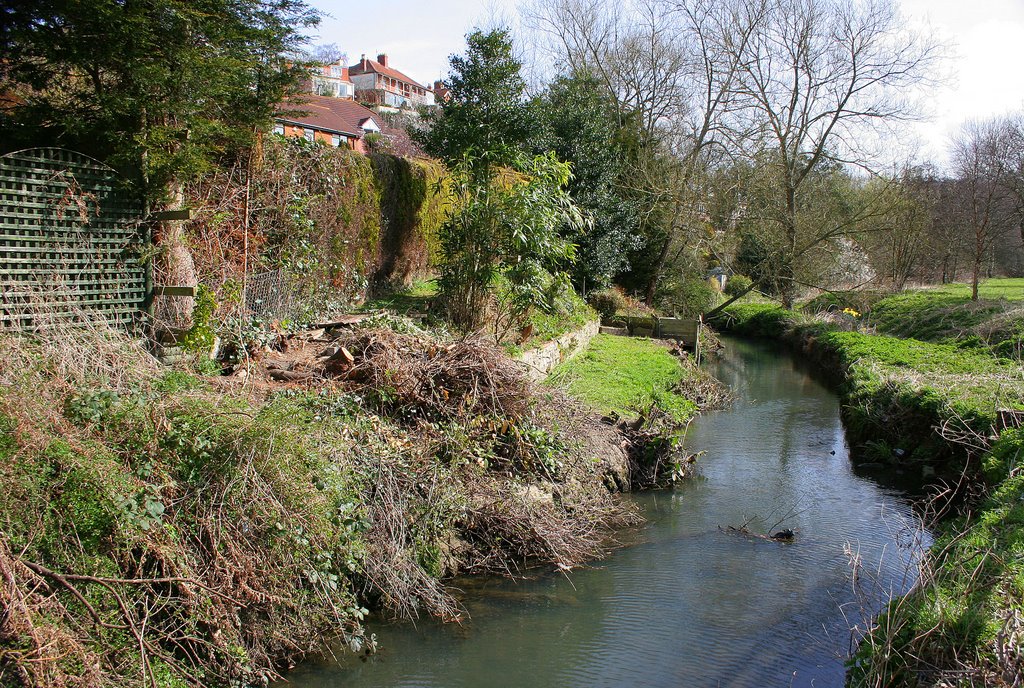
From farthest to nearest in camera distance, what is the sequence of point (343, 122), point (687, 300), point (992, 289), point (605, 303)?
point (343, 122)
point (992, 289)
point (687, 300)
point (605, 303)

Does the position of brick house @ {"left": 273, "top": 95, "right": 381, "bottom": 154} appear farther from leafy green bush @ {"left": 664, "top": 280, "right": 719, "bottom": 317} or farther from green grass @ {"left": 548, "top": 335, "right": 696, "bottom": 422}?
green grass @ {"left": 548, "top": 335, "right": 696, "bottom": 422}

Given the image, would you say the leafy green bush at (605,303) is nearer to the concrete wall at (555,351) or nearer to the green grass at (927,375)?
the concrete wall at (555,351)

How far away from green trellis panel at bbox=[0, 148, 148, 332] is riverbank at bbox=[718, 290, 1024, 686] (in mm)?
7257

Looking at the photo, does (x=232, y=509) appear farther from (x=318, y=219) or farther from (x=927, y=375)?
(x=927, y=375)

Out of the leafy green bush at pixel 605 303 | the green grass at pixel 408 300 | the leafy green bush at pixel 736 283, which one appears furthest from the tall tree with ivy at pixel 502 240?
the leafy green bush at pixel 736 283

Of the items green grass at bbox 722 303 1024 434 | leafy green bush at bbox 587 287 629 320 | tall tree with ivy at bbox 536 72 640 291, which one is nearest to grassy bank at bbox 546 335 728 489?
leafy green bush at bbox 587 287 629 320

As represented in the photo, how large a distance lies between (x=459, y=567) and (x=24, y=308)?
4.71 meters

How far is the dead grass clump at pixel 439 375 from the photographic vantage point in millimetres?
8000

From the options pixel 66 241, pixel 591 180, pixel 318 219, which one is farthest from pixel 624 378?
pixel 66 241

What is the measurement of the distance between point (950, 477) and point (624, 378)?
→ 541cm

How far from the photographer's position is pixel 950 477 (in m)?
10.5

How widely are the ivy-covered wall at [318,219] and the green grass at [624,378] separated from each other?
3.76m

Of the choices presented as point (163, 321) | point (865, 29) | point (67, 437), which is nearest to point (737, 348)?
point (865, 29)

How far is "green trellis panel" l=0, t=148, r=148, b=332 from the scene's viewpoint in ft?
22.8
